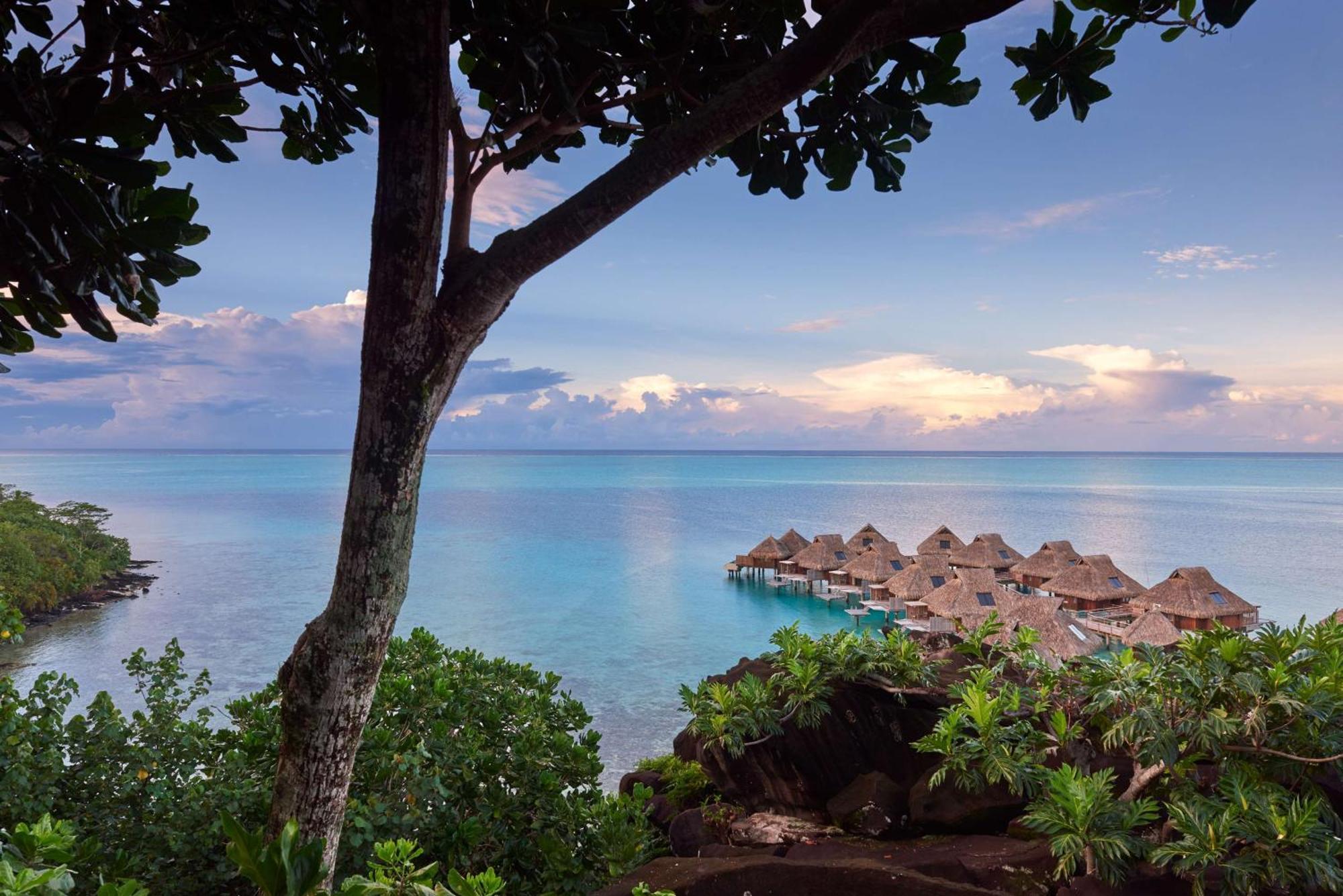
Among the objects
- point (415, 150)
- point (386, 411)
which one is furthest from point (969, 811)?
point (415, 150)

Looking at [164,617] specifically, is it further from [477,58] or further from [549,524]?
[549,524]

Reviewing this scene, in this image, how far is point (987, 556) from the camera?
2464cm

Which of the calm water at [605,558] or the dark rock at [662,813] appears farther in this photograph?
the calm water at [605,558]

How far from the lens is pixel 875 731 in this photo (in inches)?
174

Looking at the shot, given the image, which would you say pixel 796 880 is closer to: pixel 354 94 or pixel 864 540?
pixel 354 94

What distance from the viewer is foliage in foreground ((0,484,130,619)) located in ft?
60.7

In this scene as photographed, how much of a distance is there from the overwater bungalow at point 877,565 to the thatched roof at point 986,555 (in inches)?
79.1

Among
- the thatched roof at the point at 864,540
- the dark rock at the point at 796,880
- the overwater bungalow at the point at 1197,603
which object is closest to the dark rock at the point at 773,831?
the dark rock at the point at 796,880

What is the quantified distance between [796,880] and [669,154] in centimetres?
314

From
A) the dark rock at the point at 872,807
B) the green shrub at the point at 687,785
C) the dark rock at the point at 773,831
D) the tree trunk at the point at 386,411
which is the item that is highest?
the tree trunk at the point at 386,411

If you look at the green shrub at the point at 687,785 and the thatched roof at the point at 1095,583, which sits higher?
the green shrub at the point at 687,785

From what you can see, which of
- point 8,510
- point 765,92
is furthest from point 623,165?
point 8,510

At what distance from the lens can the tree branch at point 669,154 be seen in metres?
1.89

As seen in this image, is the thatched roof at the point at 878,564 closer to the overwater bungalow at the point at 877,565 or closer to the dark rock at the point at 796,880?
the overwater bungalow at the point at 877,565
